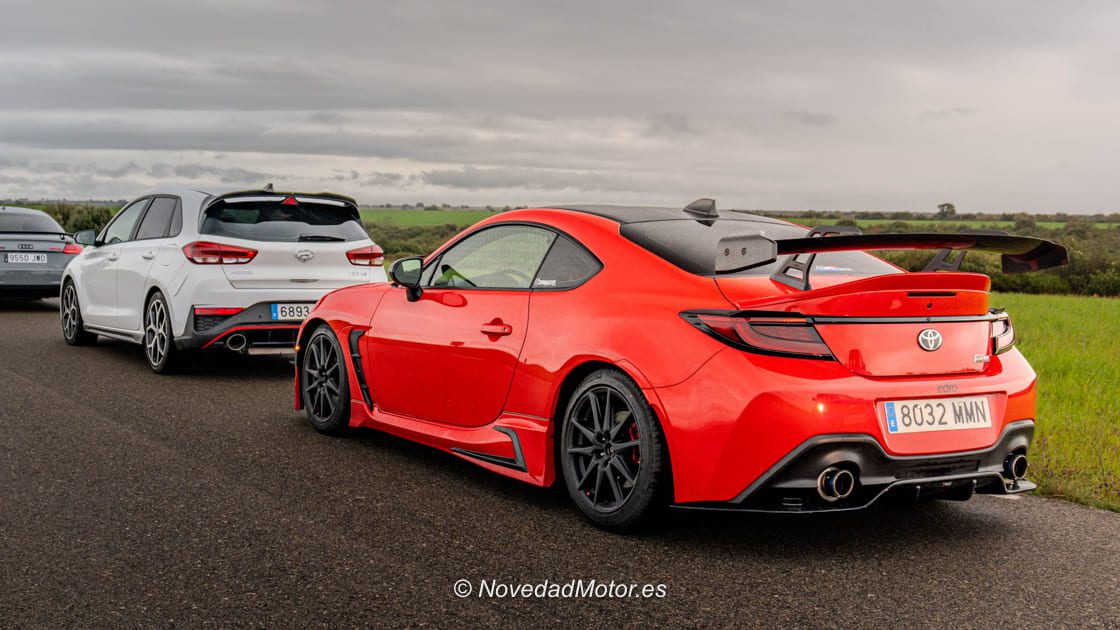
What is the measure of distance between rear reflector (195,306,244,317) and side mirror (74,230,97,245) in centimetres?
270

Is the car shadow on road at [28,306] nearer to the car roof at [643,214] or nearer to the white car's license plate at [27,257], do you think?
the white car's license plate at [27,257]

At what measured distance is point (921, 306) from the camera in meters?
4.37

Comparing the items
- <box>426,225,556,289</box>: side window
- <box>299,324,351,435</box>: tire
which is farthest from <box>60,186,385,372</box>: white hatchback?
<box>426,225,556,289</box>: side window

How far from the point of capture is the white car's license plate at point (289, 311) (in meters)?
9.46

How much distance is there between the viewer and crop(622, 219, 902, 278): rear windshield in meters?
4.65

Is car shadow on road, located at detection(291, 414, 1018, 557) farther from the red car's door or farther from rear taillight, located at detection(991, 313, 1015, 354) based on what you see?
rear taillight, located at detection(991, 313, 1015, 354)

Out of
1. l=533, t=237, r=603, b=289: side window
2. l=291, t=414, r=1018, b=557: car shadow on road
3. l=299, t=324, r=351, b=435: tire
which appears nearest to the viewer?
l=291, t=414, r=1018, b=557: car shadow on road

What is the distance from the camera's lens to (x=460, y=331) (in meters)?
5.64

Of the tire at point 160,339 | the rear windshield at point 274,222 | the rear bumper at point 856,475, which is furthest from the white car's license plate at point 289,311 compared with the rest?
the rear bumper at point 856,475

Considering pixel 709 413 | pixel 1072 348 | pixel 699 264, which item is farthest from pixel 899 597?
pixel 1072 348

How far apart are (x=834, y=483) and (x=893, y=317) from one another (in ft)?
2.44

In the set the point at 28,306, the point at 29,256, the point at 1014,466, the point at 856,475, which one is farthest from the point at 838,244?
the point at 28,306

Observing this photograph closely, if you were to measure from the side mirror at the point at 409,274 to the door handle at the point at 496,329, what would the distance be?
2.68 ft

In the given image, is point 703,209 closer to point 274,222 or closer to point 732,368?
point 732,368
